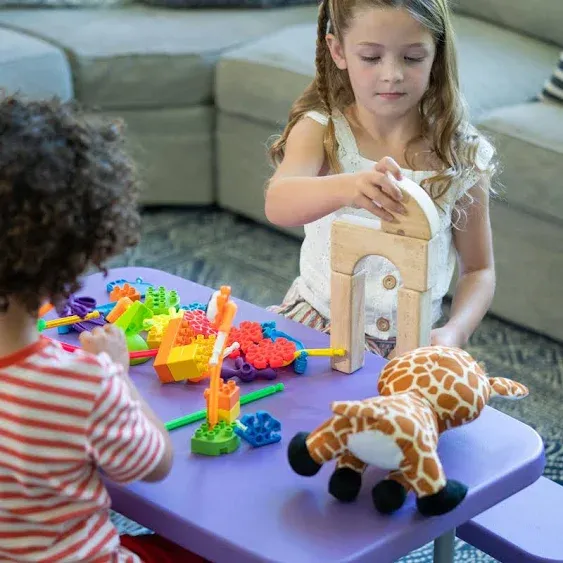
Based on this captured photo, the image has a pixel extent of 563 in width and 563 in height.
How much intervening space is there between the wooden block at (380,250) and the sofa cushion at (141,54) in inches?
58.0

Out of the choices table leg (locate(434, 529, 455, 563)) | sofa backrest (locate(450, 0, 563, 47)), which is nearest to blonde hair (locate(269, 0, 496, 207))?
table leg (locate(434, 529, 455, 563))

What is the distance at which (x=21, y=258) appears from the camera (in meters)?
0.84

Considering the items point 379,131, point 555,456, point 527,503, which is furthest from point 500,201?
point 527,503

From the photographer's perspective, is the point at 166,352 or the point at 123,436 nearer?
the point at 123,436

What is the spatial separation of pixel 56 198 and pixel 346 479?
0.35 metres

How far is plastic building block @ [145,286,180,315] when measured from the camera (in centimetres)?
127

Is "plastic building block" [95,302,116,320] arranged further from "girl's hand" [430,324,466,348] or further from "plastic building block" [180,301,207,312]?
"girl's hand" [430,324,466,348]

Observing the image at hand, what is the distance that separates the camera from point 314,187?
1.26 m

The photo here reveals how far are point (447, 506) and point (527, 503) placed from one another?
42 cm

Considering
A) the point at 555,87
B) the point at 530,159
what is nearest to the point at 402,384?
→ the point at 530,159

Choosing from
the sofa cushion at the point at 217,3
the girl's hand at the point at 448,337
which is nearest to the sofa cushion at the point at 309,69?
the sofa cushion at the point at 217,3

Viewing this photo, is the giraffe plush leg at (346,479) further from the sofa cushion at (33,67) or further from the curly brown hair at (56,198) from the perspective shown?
the sofa cushion at (33,67)

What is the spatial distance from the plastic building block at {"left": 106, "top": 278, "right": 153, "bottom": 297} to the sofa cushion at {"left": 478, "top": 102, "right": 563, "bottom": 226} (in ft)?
2.91

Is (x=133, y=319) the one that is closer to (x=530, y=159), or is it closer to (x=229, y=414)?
(x=229, y=414)
